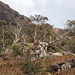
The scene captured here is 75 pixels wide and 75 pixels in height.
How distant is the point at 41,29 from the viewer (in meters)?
34.0

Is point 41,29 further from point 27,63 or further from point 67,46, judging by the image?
point 27,63

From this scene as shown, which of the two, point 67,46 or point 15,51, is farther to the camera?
point 67,46

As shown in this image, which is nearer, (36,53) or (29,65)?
(29,65)

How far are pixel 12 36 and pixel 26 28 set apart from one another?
9244 mm

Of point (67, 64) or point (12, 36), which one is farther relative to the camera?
point (12, 36)

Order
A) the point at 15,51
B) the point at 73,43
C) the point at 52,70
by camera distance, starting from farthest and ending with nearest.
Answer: the point at 73,43
the point at 15,51
the point at 52,70

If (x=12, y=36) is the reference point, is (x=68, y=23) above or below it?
above

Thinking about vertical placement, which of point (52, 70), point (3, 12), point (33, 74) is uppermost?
point (3, 12)

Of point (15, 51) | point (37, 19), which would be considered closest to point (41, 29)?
point (37, 19)

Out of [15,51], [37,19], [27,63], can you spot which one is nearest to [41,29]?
[37,19]

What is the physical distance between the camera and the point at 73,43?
20844mm

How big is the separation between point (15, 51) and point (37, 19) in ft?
69.7

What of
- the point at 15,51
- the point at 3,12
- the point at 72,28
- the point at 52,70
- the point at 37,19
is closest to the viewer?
the point at 52,70

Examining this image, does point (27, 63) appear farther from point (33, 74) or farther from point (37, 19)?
point (37, 19)
